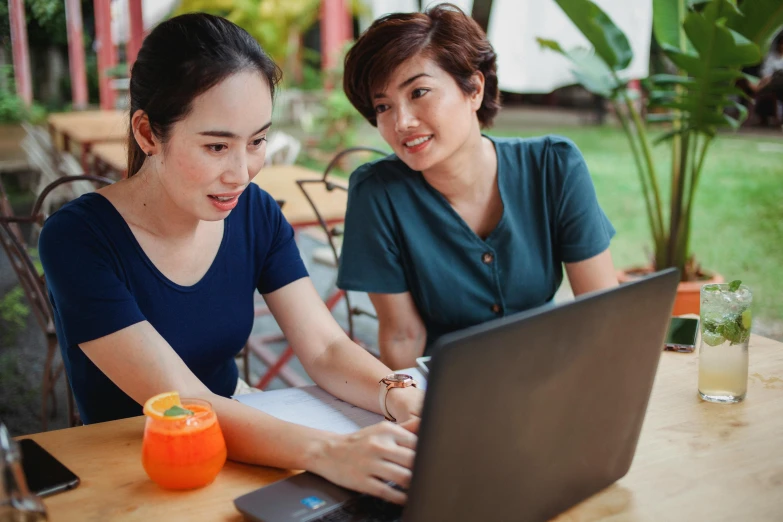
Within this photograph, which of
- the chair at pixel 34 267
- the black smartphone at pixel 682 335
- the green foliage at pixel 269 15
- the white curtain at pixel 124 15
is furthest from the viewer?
the green foliage at pixel 269 15

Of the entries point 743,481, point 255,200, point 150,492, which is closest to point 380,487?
point 150,492

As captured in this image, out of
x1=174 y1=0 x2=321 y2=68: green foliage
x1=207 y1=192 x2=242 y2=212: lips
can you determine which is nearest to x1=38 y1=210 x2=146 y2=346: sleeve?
x1=207 y1=192 x2=242 y2=212: lips

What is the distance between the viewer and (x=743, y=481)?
1.03 metres

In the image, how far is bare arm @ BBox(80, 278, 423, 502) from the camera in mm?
964

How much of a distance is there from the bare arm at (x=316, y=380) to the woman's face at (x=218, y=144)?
246 millimetres

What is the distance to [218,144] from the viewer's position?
1.28m

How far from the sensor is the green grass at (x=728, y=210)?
196 inches

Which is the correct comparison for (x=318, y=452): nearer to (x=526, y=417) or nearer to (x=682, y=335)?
(x=526, y=417)

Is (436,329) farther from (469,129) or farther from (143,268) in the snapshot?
(143,268)

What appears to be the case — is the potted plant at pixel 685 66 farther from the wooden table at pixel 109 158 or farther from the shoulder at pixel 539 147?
the wooden table at pixel 109 158

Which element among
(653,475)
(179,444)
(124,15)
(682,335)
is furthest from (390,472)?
(124,15)

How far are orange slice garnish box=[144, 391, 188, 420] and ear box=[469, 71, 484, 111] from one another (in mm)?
1102

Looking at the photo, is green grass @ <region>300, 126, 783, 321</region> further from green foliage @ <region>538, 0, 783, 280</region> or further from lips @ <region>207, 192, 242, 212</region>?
lips @ <region>207, 192, 242, 212</region>

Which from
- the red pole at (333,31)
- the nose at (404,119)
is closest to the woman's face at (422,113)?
the nose at (404,119)
